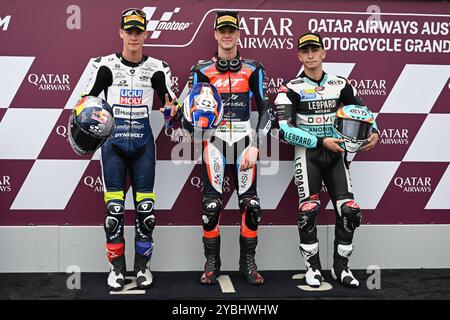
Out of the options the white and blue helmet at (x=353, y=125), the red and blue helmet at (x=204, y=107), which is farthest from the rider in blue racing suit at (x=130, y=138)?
the white and blue helmet at (x=353, y=125)

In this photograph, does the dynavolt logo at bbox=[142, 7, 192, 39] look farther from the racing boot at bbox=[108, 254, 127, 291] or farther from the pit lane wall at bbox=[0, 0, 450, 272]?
the racing boot at bbox=[108, 254, 127, 291]

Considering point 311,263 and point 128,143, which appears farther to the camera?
point 311,263

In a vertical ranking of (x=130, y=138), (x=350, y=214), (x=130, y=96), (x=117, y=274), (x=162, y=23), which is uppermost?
(x=162, y=23)

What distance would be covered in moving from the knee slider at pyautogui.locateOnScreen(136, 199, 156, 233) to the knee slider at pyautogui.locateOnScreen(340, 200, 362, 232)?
4.52 feet

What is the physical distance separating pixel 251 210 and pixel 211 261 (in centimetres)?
50

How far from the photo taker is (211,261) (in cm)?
387

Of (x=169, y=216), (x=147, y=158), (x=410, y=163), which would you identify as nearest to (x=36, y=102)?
(x=147, y=158)

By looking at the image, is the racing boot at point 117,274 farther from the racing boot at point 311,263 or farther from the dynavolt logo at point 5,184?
the racing boot at point 311,263

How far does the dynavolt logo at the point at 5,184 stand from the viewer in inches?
161

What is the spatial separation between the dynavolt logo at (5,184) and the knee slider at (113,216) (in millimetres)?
981

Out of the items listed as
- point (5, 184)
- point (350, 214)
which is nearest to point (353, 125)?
point (350, 214)

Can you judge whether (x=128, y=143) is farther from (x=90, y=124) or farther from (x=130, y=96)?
(x=90, y=124)

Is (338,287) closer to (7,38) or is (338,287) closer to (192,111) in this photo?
(192,111)

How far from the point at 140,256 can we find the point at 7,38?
1966 millimetres
